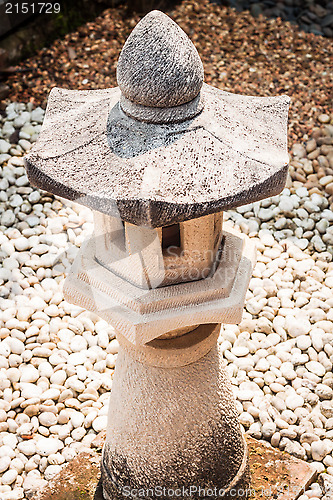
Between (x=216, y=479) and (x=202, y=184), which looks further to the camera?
(x=216, y=479)

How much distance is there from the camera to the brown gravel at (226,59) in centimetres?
441

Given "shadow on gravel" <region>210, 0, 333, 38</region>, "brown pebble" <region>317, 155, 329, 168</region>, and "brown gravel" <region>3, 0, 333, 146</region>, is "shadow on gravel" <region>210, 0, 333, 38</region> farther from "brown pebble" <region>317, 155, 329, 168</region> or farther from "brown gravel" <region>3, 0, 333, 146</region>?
"brown pebble" <region>317, 155, 329, 168</region>

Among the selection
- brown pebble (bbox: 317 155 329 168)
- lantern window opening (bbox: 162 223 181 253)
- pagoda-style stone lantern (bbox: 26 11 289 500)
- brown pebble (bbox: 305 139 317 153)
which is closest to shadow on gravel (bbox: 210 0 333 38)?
brown pebble (bbox: 305 139 317 153)

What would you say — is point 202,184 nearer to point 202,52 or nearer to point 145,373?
point 145,373

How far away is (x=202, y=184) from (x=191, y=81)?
0.25 m

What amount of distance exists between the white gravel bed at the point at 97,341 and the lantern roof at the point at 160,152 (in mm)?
1407

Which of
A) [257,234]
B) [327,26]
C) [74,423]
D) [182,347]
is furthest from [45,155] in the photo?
[327,26]

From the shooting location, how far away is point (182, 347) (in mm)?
1865

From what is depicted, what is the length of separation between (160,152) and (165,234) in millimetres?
304

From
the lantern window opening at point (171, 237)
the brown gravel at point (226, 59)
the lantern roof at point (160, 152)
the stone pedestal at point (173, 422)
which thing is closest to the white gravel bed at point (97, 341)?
the stone pedestal at point (173, 422)

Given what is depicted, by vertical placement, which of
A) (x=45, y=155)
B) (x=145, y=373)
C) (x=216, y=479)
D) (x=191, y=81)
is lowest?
(x=216, y=479)

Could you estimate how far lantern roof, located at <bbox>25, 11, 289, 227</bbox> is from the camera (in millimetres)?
1396

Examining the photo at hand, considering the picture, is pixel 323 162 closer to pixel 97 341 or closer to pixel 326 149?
pixel 326 149

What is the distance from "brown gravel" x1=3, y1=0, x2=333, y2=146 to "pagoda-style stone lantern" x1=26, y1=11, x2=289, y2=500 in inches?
98.1
